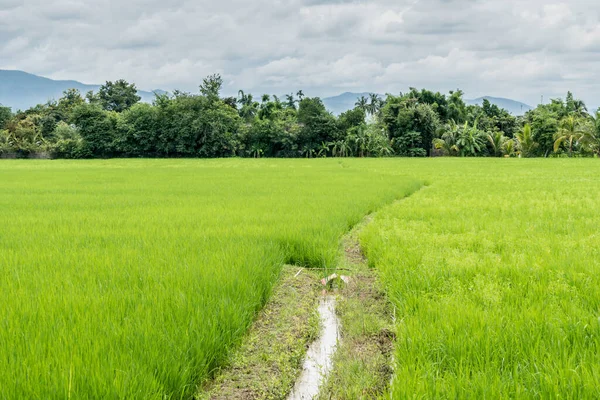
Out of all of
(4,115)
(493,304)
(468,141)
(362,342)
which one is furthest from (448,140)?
(4,115)

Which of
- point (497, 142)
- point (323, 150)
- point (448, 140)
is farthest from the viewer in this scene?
point (323, 150)

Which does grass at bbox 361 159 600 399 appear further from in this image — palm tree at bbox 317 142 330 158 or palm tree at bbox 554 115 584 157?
palm tree at bbox 317 142 330 158

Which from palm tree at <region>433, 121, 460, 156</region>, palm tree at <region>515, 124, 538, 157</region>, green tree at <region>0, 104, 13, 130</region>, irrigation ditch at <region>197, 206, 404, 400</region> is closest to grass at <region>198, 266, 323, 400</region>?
irrigation ditch at <region>197, 206, 404, 400</region>

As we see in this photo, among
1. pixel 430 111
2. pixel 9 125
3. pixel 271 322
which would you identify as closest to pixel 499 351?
pixel 271 322

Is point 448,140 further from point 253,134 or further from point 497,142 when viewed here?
point 253,134

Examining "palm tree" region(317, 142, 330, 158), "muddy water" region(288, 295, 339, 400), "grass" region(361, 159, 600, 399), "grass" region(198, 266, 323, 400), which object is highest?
"palm tree" region(317, 142, 330, 158)

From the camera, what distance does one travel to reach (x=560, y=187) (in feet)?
38.7

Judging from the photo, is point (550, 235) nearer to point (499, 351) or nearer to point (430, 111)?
point (499, 351)

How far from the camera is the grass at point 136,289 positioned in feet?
6.64

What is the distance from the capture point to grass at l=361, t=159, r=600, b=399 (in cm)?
205

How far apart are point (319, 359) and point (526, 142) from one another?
129 ft

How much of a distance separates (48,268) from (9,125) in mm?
50436

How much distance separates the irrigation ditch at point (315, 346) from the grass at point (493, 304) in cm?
18

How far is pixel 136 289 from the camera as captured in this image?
10.2 ft
